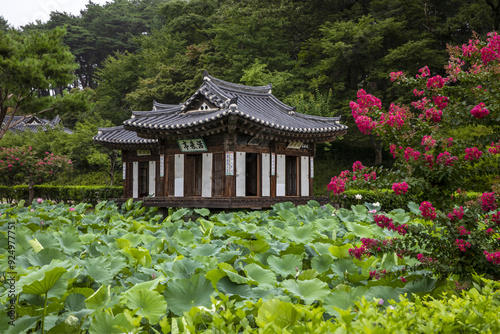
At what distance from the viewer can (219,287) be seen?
1.67 meters

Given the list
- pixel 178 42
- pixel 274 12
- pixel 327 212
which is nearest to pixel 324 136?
pixel 327 212

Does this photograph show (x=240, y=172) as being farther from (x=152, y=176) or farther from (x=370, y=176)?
(x=370, y=176)

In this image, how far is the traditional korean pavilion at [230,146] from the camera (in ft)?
31.2

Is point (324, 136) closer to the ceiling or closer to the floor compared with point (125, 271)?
closer to the ceiling

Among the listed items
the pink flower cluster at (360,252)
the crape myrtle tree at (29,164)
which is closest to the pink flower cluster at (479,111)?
the pink flower cluster at (360,252)

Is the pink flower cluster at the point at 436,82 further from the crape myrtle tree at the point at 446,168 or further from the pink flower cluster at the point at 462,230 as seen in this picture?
the pink flower cluster at the point at 462,230

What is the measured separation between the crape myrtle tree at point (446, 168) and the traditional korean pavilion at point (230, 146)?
20.4 feet

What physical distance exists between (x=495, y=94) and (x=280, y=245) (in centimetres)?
176

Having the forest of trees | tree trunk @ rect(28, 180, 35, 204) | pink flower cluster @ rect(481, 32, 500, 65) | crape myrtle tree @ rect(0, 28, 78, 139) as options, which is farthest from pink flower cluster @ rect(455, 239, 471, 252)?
tree trunk @ rect(28, 180, 35, 204)

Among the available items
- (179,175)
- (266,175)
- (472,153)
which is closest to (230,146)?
(266,175)

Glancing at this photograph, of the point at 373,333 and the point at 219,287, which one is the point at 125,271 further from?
the point at 373,333

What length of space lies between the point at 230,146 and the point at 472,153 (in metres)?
7.73

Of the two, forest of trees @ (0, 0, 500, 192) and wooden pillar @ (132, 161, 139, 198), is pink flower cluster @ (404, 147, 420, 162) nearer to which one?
wooden pillar @ (132, 161, 139, 198)

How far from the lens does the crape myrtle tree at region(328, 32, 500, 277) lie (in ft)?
7.07
